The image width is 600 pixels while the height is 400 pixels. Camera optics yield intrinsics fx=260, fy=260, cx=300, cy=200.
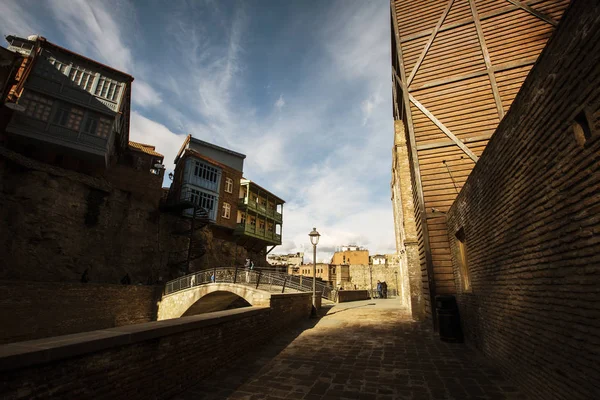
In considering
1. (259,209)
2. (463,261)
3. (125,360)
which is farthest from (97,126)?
(463,261)

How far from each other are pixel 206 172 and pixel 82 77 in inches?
484

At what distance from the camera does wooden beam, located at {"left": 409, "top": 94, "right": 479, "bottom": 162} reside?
9.52m

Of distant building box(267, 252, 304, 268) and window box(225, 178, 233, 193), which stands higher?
window box(225, 178, 233, 193)

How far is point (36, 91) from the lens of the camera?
1762cm

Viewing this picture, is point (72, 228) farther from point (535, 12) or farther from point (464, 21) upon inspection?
point (535, 12)

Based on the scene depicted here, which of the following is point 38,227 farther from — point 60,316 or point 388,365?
point 388,365

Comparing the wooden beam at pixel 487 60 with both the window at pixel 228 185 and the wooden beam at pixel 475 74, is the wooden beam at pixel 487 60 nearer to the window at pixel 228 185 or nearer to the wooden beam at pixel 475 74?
the wooden beam at pixel 475 74

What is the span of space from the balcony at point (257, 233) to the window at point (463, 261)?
24.1 metres

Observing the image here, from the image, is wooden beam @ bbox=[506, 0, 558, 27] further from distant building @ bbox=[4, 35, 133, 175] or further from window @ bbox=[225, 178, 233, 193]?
window @ bbox=[225, 178, 233, 193]

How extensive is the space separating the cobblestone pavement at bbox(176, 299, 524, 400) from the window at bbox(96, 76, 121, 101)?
22.8m

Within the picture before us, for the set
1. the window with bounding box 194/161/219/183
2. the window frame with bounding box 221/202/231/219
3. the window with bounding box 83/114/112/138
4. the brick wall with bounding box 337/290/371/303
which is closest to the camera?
the window with bounding box 83/114/112/138

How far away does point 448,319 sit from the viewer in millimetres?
7551

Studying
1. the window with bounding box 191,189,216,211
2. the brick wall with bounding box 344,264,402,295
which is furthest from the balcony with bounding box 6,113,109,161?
the brick wall with bounding box 344,264,402,295

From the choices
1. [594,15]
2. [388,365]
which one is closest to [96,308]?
[388,365]
